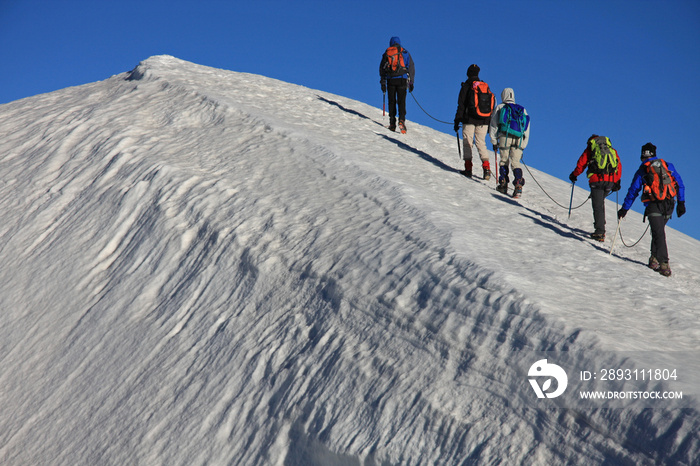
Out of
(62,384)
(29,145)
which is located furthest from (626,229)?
(29,145)

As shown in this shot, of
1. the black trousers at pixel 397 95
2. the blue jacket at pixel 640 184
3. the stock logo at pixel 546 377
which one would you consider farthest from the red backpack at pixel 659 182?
the black trousers at pixel 397 95

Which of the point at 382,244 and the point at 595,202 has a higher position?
the point at 595,202

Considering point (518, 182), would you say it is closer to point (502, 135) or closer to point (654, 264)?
point (502, 135)

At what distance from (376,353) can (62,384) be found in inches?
171

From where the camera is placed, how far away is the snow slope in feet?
14.0

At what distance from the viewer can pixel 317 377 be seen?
16.9 feet

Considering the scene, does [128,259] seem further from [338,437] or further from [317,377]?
[338,437]

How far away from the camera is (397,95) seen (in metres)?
13.4

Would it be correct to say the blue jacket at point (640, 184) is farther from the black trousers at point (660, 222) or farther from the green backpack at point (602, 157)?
the green backpack at point (602, 157)

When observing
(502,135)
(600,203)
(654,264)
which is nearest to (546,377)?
(654,264)

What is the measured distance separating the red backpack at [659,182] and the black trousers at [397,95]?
663cm

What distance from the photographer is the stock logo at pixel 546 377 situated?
4.01 m

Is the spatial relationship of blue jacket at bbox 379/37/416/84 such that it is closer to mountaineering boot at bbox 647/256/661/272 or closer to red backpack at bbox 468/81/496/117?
red backpack at bbox 468/81/496/117

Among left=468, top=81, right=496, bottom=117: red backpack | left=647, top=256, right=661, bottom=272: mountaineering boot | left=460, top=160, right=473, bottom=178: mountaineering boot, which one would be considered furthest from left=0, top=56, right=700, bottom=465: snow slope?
left=468, top=81, right=496, bottom=117: red backpack
